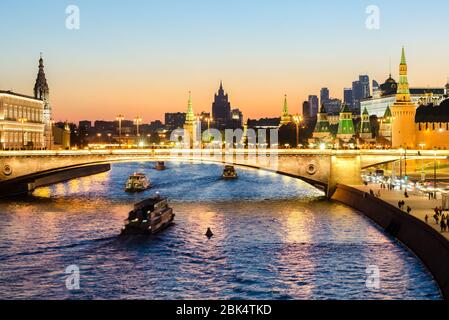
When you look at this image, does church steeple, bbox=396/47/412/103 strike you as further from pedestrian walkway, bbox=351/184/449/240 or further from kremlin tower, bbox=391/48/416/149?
pedestrian walkway, bbox=351/184/449/240

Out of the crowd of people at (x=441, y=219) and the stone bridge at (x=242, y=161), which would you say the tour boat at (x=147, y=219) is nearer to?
the crowd of people at (x=441, y=219)

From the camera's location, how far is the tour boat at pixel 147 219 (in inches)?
2165

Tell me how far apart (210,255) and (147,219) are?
961 cm

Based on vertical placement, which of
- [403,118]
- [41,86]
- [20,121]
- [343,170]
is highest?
[41,86]

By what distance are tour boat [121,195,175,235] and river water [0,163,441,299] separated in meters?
1.04

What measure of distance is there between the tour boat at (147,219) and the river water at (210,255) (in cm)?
104

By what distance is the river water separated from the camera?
38.8 meters

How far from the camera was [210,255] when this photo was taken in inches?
1873

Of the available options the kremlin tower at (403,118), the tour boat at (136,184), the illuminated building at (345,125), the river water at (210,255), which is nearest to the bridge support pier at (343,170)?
the river water at (210,255)

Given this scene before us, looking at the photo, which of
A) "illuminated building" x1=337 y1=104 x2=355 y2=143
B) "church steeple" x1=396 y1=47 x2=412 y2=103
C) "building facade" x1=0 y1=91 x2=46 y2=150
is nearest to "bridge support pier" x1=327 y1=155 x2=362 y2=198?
"building facade" x1=0 y1=91 x2=46 y2=150

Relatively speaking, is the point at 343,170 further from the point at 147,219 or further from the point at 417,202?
the point at 147,219
